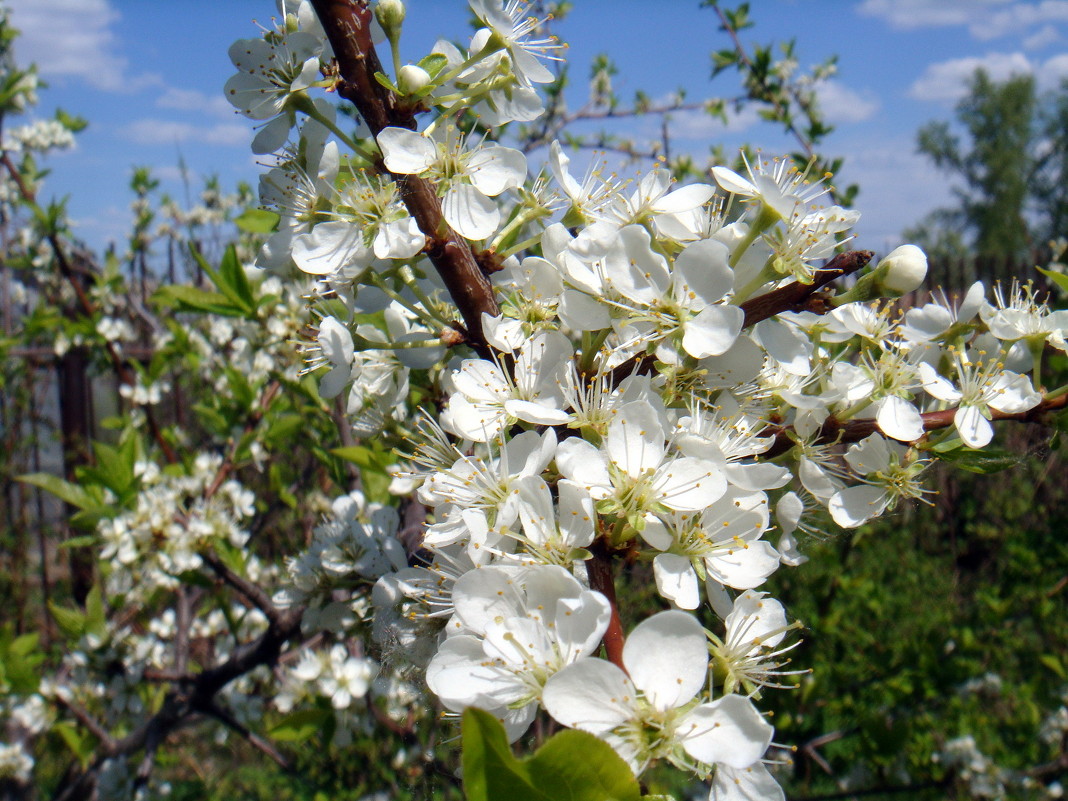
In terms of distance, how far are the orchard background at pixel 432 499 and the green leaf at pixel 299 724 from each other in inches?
0.7

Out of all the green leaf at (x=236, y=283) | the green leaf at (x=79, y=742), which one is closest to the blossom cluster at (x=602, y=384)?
the green leaf at (x=236, y=283)

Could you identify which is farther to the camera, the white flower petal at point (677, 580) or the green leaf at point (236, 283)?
the green leaf at point (236, 283)

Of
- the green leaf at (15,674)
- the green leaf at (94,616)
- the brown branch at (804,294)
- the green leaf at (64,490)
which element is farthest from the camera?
the green leaf at (94,616)

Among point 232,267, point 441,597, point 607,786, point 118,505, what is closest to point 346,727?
point 118,505

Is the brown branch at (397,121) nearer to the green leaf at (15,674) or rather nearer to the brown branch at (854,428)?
the brown branch at (854,428)

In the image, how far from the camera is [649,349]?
1.03 meters

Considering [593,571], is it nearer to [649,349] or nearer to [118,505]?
[649,349]

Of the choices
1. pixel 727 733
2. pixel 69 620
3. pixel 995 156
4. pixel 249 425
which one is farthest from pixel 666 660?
pixel 995 156

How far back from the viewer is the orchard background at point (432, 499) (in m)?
1.02

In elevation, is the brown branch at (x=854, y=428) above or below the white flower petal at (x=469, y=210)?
below

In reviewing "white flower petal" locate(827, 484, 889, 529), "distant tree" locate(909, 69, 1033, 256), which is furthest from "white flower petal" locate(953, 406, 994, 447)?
"distant tree" locate(909, 69, 1033, 256)

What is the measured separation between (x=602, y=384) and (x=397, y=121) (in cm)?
48

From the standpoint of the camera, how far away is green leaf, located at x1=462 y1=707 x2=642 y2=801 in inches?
25.4

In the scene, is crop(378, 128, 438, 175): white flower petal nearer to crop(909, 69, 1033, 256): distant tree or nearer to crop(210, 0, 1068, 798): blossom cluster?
crop(210, 0, 1068, 798): blossom cluster
